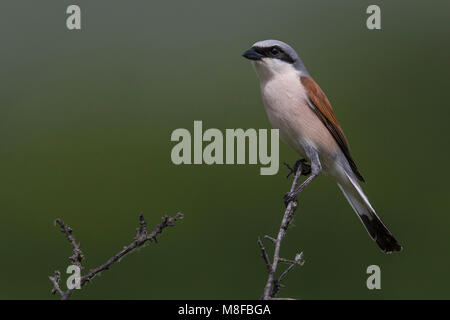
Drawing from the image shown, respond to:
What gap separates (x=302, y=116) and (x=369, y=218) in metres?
0.83

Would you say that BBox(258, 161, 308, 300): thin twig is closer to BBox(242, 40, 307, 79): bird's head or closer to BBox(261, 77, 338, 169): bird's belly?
BBox(261, 77, 338, 169): bird's belly

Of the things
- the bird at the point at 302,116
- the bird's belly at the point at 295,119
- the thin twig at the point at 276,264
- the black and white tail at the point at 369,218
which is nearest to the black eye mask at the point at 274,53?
the bird at the point at 302,116

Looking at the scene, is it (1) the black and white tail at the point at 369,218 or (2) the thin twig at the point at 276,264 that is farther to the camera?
(1) the black and white tail at the point at 369,218

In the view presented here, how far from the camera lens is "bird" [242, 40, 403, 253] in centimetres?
318

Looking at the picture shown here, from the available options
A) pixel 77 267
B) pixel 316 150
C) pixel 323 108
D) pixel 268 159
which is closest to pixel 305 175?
pixel 316 150

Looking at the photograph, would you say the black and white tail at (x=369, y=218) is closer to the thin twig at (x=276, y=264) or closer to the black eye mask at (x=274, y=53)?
the black eye mask at (x=274, y=53)

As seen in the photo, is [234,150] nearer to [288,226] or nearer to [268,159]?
[268,159]

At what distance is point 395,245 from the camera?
11.1 feet

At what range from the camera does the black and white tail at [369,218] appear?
3398 mm

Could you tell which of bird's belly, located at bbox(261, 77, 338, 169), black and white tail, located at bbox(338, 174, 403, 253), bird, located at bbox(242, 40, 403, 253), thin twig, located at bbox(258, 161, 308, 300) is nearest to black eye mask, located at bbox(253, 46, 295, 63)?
bird, located at bbox(242, 40, 403, 253)

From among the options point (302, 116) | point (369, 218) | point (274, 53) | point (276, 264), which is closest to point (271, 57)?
point (274, 53)

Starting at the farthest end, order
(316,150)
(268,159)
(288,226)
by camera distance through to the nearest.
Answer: (316,150), (268,159), (288,226)

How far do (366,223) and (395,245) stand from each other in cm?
22

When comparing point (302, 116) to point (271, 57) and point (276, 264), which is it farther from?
point (276, 264)
